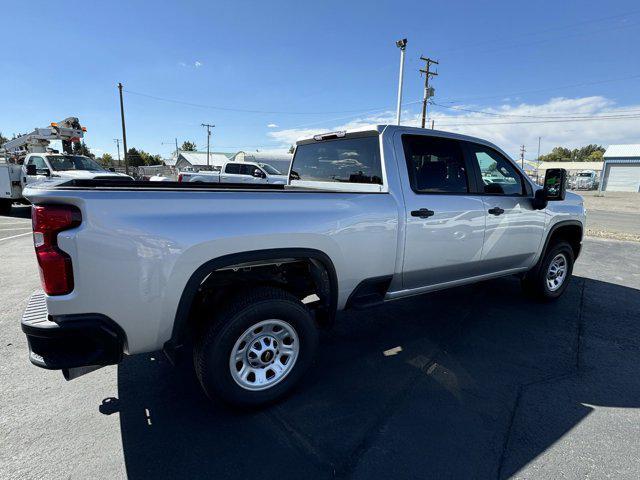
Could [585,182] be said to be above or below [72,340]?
above

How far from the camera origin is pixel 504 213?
3971mm

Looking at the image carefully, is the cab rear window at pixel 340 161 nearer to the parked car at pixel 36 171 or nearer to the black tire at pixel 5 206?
the parked car at pixel 36 171

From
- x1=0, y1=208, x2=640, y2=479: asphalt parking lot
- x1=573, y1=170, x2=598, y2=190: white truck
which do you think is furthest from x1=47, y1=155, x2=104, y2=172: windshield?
x1=573, y1=170, x2=598, y2=190: white truck

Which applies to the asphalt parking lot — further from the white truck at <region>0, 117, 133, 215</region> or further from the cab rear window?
the white truck at <region>0, 117, 133, 215</region>

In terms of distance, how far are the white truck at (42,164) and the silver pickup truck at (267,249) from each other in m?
9.53

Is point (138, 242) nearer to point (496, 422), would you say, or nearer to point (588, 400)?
point (496, 422)

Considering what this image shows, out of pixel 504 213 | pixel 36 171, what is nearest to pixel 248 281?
pixel 504 213

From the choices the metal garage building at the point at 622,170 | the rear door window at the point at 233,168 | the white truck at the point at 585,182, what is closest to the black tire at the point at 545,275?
the rear door window at the point at 233,168

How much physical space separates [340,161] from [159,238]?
2091 mm

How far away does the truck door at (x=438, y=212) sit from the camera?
3.25m

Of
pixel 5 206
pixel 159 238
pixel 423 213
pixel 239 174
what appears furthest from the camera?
pixel 239 174

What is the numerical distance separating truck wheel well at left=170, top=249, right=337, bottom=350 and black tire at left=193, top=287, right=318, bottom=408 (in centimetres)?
14

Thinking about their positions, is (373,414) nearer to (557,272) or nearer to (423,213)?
(423,213)

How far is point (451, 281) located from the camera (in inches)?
149
